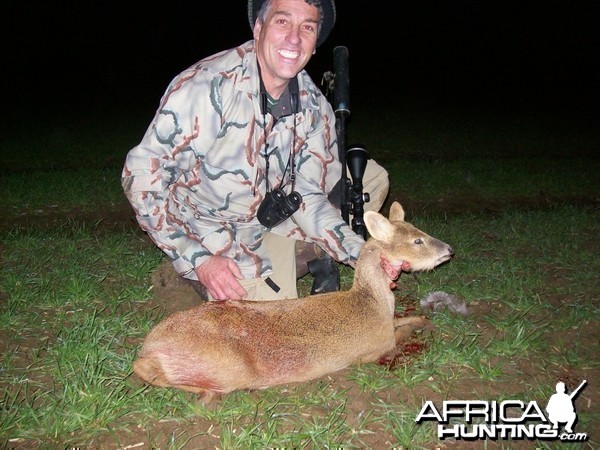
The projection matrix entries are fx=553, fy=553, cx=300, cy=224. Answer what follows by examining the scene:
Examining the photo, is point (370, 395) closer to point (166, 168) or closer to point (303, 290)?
point (303, 290)

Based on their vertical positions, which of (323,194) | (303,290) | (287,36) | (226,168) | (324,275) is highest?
(287,36)

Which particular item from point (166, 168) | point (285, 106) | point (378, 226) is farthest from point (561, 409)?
point (166, 168)

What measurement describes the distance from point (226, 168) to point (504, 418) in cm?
238

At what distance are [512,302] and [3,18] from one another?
41.7 meters

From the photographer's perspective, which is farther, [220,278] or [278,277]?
[278,277]

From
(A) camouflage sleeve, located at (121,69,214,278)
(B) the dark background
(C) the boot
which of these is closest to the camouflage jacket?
(A) camouflage sleeve, located at (121,69,214,278)

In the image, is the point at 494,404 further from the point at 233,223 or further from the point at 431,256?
the point at 233,223

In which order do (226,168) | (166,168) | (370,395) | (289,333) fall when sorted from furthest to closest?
(226,168)
(166,168)
(370,395)
(289,333)

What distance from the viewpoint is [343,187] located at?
438cm

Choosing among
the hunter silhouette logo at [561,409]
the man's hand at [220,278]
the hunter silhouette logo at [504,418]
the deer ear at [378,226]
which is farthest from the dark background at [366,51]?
the hunter silhouette logo at [561,409]

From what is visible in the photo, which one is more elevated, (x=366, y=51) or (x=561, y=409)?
(x=561, y=409)

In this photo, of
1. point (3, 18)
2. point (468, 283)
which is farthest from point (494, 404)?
point (3, 18)

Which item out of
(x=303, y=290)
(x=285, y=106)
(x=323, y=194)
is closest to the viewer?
(x=285, y=106)

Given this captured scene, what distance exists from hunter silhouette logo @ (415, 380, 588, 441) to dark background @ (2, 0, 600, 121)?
14.1 meters
